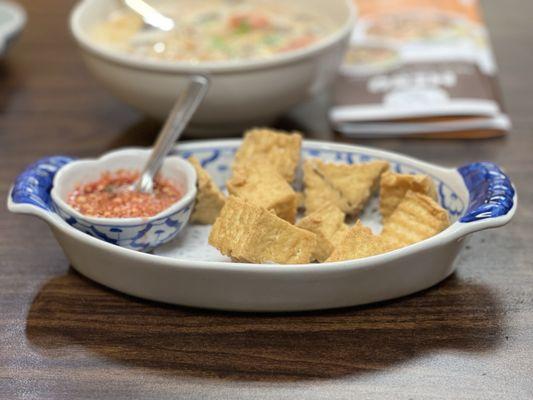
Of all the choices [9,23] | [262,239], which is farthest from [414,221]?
[9,23]

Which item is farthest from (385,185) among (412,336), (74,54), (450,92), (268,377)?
(74,54)

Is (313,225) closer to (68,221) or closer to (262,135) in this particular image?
(262,135)

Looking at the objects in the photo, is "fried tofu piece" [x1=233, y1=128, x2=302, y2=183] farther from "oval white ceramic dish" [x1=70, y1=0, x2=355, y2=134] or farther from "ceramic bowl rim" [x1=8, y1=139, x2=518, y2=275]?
"ceramic bowl rim" [x1=8, y1=139, x2=518, y2=275]

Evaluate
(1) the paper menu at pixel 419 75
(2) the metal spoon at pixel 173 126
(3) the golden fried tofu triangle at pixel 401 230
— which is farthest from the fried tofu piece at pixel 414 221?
(1) the paper menu at pixel 419 75

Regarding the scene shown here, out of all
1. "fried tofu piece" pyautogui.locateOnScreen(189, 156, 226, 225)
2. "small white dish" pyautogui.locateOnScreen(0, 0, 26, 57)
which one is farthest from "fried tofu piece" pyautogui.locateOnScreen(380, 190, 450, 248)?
"small white dish" pyautogui.locateOnScreen(0, 0, 26, 57)

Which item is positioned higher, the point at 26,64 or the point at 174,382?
the point at 174,382

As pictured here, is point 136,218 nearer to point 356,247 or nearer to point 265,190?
point 265,190
